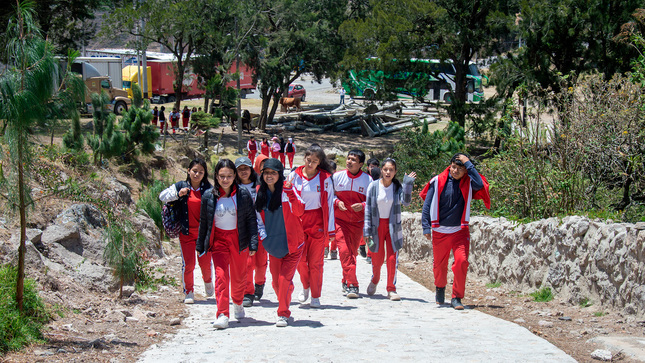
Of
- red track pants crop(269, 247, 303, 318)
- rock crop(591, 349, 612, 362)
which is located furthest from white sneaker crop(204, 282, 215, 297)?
rock crop(591, 349, 612, 362)

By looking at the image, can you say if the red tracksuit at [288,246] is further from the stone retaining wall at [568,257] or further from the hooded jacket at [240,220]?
the stone retaining wall at [568,257]

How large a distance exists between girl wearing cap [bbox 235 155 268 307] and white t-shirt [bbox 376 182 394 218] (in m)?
1.44

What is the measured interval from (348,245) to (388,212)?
644 mm

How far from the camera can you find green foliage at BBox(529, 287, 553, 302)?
677cm

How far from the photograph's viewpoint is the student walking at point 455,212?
260 inches

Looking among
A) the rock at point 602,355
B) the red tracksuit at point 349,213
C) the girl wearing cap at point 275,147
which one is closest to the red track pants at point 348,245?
the red tracksuit at point 349,213

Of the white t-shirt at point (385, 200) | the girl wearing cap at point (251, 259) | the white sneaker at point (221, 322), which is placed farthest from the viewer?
the white t-shirt at point (385, 200)

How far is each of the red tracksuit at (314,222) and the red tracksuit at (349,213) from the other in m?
0.74

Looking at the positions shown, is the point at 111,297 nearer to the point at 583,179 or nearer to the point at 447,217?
the point at 447,217

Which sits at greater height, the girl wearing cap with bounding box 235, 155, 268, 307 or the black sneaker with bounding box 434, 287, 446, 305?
the girl wearing cap with bounding box 235, 155, 268, 307

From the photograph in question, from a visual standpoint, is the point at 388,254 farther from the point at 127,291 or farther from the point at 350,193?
the point at 127,291

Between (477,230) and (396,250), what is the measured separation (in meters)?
1.95

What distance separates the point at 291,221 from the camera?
6.04m

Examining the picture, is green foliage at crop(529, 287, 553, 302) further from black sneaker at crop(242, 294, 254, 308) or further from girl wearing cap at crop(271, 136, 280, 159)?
girl wearing cap at crop(271, 136, 280, 159)
